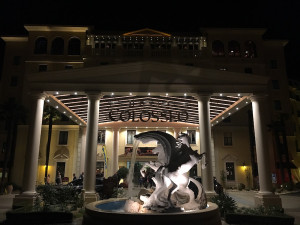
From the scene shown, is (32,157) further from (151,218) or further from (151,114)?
(151,218)

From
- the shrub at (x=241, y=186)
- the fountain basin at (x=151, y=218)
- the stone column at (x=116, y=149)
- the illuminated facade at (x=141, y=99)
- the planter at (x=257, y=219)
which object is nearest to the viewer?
the fountain basin at (x=151, y=218)

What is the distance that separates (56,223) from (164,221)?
18.9 ft

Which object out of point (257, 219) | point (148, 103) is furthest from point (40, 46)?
point (257, 219)

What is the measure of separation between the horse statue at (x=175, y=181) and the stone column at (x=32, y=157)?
8.01 meters

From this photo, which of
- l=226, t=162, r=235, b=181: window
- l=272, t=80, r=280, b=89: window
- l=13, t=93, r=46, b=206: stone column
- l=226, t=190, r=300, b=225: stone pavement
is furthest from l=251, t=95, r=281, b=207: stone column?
l=272, t=80, r=280, b=89: window

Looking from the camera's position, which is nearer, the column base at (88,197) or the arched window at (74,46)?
the column base at (88,197)

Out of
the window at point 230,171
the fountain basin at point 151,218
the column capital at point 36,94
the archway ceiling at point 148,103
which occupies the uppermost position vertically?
the archway ceiling at point 148,103

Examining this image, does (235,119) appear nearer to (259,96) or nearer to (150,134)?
(259,96)

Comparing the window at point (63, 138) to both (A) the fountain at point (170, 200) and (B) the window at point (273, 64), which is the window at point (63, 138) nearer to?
(A) the fountain at point (170, 200)

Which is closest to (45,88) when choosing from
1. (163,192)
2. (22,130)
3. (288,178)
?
(163,192)

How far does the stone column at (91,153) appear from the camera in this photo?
1415 cm

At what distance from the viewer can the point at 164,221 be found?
25.1ft

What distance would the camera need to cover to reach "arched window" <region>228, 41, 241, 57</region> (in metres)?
33.1

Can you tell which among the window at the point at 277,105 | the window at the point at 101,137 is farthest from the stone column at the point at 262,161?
the window at the point at 277,105
